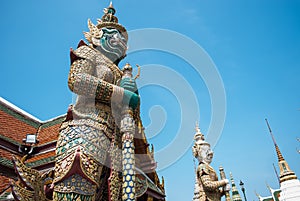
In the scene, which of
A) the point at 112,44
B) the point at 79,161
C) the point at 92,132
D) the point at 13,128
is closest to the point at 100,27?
the point at 112,44

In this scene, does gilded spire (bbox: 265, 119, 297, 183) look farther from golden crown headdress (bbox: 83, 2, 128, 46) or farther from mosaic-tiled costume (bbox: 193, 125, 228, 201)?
golden crown headdress (bbox: 83, 2, 128, 46)

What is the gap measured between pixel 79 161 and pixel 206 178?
3.46 m

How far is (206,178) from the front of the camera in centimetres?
570

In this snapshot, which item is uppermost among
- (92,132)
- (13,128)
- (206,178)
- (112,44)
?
(13,128)

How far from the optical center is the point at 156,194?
622 centimetres

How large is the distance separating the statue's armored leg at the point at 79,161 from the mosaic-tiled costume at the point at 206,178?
297cm

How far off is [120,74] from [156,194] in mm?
3371

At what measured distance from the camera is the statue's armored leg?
3125 mm

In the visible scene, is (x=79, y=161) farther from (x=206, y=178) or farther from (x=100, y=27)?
(x=206, y=178)

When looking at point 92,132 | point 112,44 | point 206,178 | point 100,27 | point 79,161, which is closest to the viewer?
point 79,161

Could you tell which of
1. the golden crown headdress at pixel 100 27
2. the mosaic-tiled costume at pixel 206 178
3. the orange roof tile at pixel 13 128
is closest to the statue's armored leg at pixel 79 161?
the golden crown headdress at pixel 100 27

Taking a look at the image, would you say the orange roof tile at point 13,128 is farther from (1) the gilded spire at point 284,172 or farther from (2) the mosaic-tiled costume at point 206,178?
(1) the gilded spire at point 284,172

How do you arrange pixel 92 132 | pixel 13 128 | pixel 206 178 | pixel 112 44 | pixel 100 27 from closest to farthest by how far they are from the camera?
pixel 92 132 → pixel 112 44 → pixel 100 27 → pixel 206 178 → pixel 13 128

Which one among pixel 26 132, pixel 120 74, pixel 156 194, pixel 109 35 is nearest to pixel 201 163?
pixel 156 194
